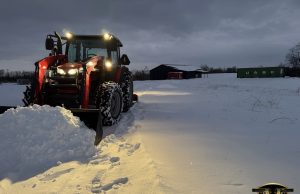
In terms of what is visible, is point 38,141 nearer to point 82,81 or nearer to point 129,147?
point 129,147

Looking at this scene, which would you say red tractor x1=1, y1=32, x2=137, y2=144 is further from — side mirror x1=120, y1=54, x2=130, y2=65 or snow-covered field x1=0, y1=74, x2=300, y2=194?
snow-covered field x1=0, y1=74, x2=300, y2=194

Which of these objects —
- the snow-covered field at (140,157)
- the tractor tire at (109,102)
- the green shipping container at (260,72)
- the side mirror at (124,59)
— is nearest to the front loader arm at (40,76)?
the tractor tire at (109,102)

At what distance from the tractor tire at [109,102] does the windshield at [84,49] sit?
190cm

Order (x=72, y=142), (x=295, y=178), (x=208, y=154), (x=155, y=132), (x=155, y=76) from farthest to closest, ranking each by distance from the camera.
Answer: (x=155, y=76) < (x=155, y=132) < (x=72, y=142) < (x=208, y=154) < (x=295, y=178)

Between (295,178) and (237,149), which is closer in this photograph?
(295,178)

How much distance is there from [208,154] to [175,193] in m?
1.57

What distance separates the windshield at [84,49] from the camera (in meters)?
9.97

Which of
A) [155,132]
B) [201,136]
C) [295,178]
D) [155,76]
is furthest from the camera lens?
[155,76]

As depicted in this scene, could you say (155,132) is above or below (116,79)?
below

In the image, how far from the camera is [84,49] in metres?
10.0

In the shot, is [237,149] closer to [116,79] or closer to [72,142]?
[72,142]

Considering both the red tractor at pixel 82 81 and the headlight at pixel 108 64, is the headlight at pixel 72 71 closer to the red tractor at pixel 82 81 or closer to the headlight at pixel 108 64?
the red tractor at pixel 82 81

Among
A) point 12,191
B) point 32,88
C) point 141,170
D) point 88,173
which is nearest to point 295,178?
point 141,170

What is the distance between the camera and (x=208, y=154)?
5035 mm
